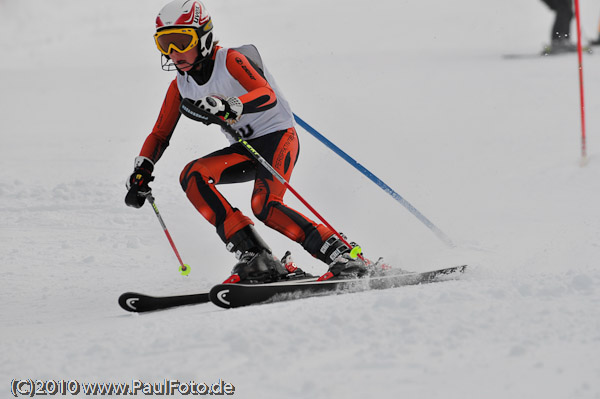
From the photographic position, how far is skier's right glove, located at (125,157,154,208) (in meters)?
4.54

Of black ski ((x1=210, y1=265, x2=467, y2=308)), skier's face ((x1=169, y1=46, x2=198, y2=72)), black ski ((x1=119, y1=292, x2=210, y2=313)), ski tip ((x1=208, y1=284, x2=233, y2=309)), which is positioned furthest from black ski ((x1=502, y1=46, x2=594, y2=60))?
ski tip ((x1=208, y1=284, x2=233, y2=309))

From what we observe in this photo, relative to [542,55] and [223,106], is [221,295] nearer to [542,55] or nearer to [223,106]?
[223,106]

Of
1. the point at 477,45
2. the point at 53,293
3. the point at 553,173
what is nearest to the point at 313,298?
the point at 53,293

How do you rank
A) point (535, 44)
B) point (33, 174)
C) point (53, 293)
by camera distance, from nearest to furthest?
point (53, 293), point (33, 174), point (535, 44)

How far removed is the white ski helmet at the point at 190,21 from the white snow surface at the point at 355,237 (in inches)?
59.1

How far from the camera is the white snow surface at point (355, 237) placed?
2.82m

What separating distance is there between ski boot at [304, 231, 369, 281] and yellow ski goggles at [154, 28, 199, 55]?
1328 millimetres

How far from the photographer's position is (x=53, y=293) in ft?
15.8

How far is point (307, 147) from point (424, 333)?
5966 millimetres

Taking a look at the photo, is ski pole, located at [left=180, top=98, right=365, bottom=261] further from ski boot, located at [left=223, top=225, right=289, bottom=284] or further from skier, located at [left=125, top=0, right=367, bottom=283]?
ski boot, located at [left=223, top=225, right=289, bottom=284]

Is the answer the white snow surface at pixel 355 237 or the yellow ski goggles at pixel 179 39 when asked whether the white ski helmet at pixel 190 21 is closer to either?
the yellow ski goggles at pixel 179 39

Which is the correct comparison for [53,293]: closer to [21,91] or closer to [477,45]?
[21,91]

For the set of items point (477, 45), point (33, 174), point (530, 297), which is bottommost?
point (477, 45)

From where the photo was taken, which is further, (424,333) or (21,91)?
(21,91)
